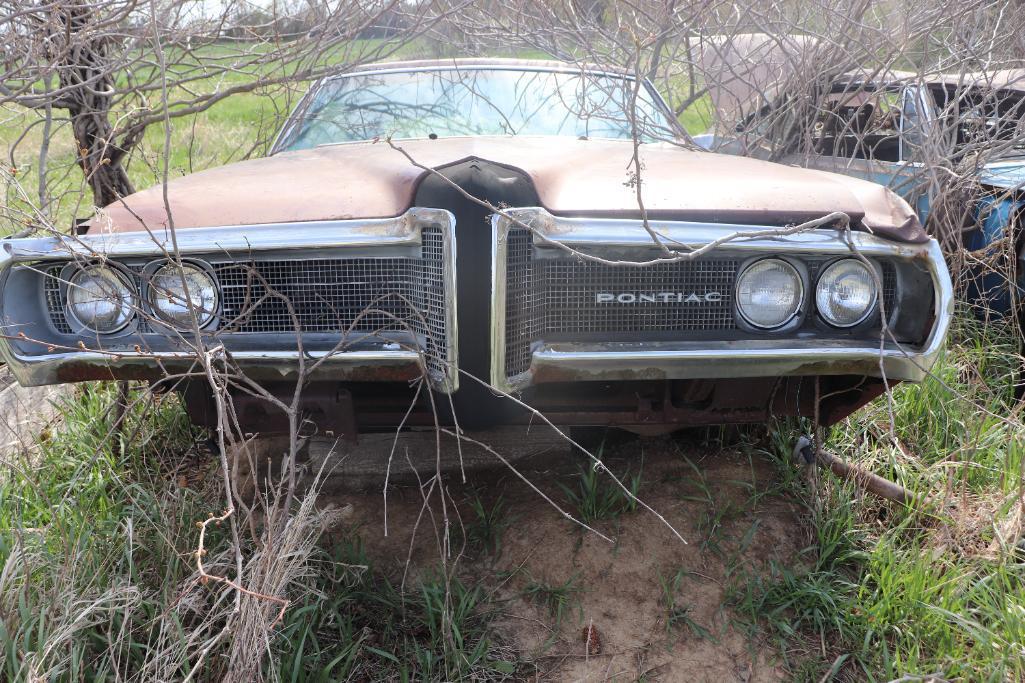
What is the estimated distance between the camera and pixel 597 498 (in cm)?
273

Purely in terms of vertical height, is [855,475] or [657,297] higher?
[657,297]

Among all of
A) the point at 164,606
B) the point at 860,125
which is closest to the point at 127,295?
the point at 164,606

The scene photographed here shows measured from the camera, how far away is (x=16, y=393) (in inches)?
137

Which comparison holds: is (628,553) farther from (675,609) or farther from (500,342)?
(500,342)

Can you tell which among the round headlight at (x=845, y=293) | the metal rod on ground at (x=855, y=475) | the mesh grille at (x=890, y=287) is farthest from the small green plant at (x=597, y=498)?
the mesh grille at (x=890, y=287)

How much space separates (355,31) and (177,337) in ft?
7.67

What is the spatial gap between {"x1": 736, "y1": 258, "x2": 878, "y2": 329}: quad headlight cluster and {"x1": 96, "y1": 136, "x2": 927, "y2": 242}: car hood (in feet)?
0.44

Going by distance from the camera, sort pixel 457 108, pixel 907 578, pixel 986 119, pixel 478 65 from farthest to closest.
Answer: pixel 986 119 → pixel 478 65 → pixel 457 108 → pixel 907 578

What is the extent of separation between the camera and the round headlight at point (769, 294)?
2.16 metres

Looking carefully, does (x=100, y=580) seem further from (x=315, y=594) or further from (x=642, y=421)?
(x=642, y=421)

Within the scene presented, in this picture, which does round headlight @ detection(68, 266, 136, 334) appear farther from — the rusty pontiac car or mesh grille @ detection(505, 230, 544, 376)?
mesh grille @ detection(505, 230, 544, 376)

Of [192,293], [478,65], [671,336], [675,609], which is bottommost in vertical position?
[675,609]

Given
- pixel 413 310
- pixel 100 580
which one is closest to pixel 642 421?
pixel 413 310

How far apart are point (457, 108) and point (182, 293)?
68.5 inches
